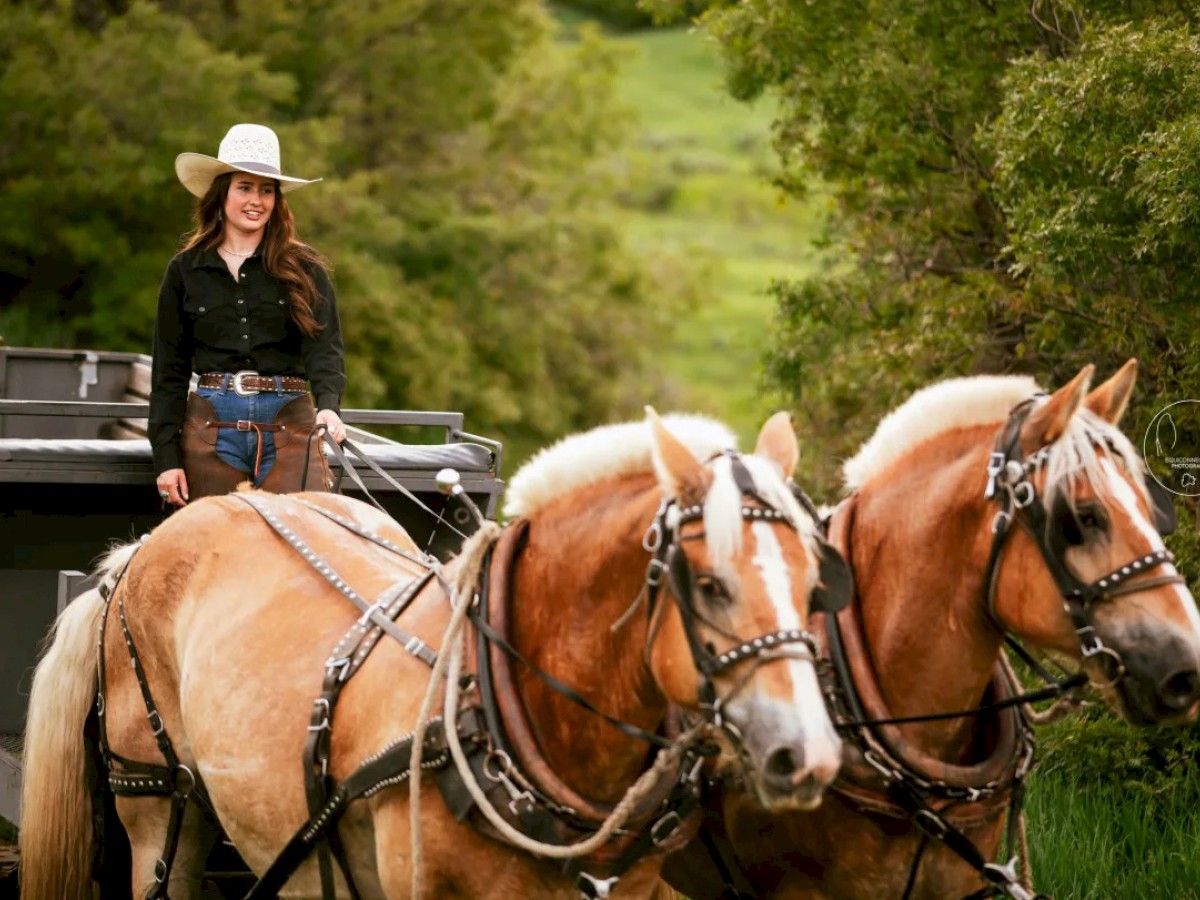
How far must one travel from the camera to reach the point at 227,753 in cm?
375

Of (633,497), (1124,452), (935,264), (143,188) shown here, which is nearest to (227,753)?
Result: (633,497)

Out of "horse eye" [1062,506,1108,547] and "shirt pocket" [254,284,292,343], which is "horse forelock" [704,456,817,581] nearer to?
"horse eye" [1062,506,1108,547]

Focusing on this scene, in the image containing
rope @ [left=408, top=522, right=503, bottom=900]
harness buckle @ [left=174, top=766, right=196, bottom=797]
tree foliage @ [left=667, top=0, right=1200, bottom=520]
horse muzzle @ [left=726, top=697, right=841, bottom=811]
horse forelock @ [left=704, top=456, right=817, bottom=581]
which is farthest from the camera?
tree foliage @ [left=667, top=0, right=1200, bottom=520]

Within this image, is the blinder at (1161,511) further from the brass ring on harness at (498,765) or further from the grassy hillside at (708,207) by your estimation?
the grassy hillside at (708,207)

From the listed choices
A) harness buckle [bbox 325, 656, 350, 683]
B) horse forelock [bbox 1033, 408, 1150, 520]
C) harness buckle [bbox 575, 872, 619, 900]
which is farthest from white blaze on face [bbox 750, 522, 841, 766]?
harness buckle [bbox 325, 656, 350, 683]

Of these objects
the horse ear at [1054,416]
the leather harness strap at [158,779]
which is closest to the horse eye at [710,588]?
the horse ear at [1054,416]

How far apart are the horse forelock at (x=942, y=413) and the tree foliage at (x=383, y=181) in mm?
12438

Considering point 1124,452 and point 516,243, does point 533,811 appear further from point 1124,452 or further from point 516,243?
point 516,243

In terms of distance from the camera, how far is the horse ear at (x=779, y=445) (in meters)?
3.17

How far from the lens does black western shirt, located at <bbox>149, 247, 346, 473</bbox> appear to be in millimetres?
4668

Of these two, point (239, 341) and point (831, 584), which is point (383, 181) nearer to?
point (239, 341)

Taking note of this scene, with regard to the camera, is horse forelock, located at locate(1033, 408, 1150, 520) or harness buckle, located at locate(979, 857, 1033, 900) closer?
horse forelock, located at locate(1033, 408, 1150, 520)

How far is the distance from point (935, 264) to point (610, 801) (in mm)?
5496

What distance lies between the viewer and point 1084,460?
3.29 meters
